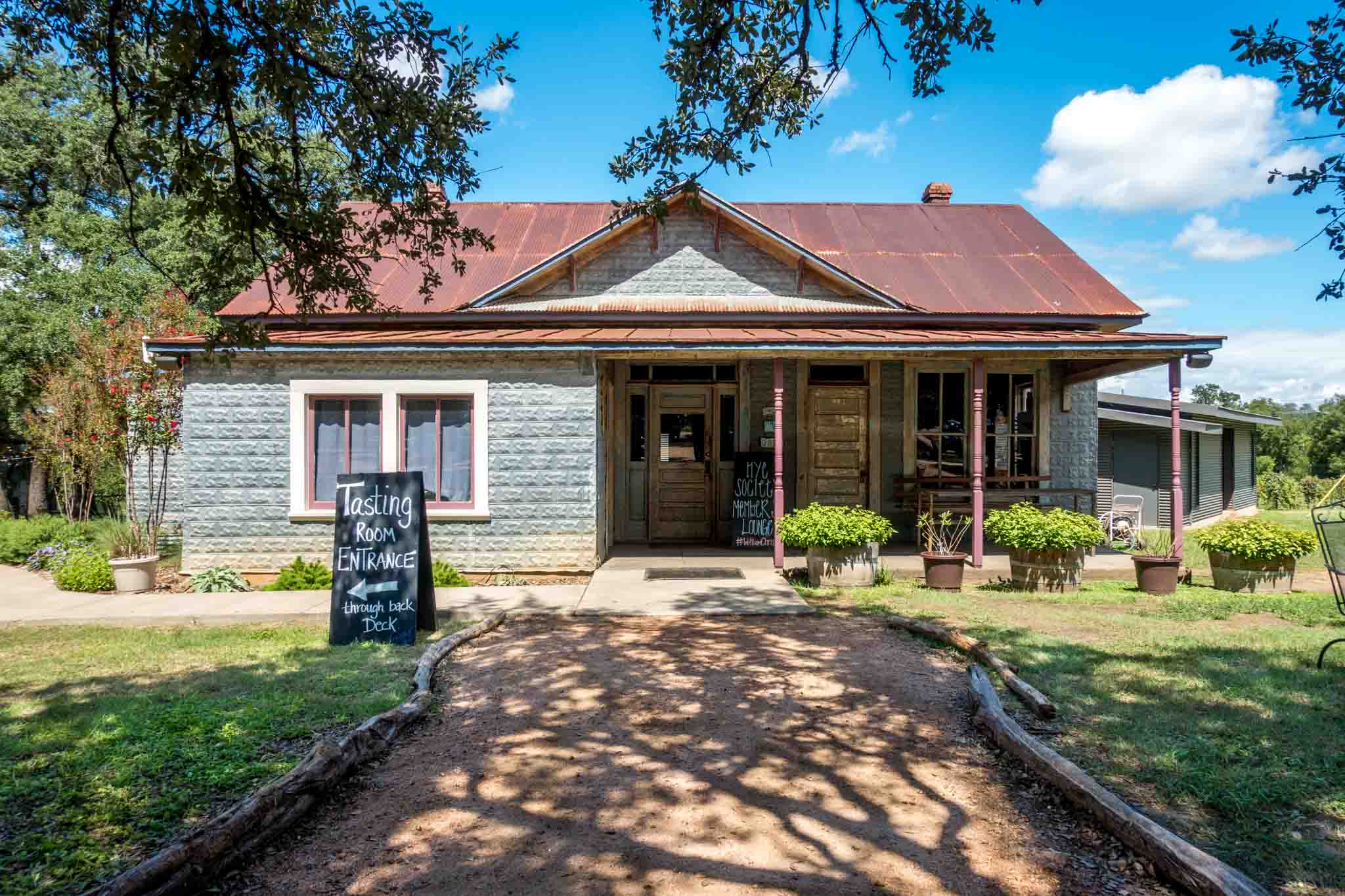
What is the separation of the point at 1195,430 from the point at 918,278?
1016 centimetres

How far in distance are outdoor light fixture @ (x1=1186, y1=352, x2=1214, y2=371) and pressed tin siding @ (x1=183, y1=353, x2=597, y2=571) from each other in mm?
7478

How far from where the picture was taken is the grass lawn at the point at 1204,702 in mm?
3154

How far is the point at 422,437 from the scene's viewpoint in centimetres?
972

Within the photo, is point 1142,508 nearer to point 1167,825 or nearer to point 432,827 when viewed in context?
point 1167,825

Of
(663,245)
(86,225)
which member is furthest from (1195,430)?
(86,225)

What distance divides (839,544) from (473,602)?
4.25 meters

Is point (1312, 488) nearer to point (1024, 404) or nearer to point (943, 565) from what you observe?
point (1024, 404)

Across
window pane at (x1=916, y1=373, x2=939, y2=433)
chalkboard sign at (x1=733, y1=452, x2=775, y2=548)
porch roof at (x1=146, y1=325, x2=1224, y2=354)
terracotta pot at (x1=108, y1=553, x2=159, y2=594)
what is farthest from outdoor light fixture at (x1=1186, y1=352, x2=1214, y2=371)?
terracotta pot at (x1=108, y1=553, x2=159, y2=594)

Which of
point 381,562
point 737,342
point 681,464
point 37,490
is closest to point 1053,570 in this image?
point 737,342

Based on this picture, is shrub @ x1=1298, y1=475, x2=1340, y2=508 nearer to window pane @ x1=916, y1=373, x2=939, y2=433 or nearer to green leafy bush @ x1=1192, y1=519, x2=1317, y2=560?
green leafy bush @ x1=1192, y1=519, x2=1317, y2=560

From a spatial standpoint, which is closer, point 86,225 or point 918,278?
point 918,278

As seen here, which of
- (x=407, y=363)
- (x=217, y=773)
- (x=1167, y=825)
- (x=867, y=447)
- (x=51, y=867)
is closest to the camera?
(x=51, y=867)

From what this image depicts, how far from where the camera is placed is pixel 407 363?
9602 mm

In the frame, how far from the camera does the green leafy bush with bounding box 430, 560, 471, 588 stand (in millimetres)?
9109
